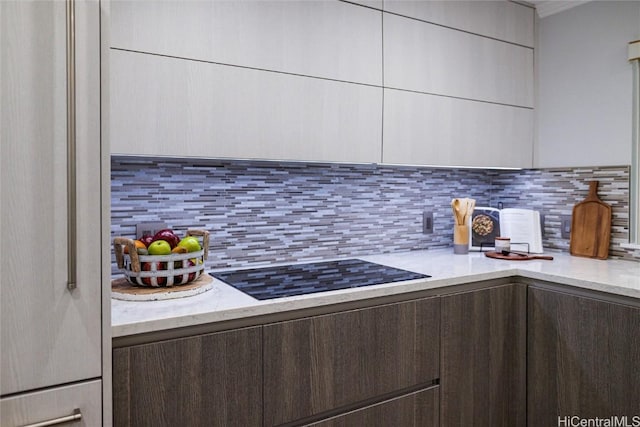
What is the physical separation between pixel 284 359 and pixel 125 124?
0.96 metres

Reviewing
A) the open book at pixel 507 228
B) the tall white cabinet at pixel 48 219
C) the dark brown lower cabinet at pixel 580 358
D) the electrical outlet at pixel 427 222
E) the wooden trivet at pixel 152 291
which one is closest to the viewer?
the tall white cabinet at pixel 48 219

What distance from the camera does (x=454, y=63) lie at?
2365mm

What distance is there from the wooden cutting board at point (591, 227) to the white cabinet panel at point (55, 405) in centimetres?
238

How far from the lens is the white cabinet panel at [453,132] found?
2191mm

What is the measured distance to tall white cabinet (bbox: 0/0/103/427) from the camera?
3.52ft

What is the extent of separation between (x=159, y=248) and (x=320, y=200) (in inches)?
38.1

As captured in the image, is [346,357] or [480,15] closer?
[346,357]

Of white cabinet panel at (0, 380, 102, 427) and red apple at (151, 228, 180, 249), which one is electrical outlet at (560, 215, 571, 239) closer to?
red apple at (151, 228, 180, 249)

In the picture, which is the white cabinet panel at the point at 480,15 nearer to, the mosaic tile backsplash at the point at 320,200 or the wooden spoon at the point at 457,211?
the mosaic tile backsplash at the point at 320,200

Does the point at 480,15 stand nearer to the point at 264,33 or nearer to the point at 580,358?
the point at 264,33

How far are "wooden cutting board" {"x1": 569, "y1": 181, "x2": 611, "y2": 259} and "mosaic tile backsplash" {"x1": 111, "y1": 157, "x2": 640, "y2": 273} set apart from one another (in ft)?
0.14

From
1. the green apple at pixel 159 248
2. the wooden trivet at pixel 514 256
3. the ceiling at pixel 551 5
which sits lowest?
the wooden trivet at pixel 514 256

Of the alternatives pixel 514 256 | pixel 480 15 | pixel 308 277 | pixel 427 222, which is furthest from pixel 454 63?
pixel 308 277

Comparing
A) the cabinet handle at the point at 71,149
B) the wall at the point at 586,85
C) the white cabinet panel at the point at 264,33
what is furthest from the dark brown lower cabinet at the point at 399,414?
the wall at the point at 586,85
